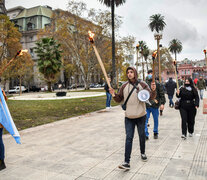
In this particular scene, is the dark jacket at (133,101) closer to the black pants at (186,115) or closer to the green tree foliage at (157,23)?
the black pants at (186,115)

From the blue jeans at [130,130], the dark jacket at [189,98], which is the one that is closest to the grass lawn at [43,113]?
the blue jeans at [130,130]

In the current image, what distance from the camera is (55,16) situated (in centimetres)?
3791

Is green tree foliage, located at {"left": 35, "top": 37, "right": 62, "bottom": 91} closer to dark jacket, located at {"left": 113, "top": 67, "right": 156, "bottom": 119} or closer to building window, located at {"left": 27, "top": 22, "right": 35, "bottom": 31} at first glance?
building window, located at {"left": 27, "top": 22, "right": 35, "bottom": 31}

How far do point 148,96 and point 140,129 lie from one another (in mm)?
655

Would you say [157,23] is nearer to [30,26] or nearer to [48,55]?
[48,55]

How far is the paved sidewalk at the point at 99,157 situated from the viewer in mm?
3814

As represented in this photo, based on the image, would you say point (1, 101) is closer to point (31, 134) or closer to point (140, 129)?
point (140, 129)

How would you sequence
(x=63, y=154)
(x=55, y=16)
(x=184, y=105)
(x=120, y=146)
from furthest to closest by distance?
1. (x=55, y=16)
2. (x=184, y=105)
3. (x=120, y=146)
4. (x=63, y=154)

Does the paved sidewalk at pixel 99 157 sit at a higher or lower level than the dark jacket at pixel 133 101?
lower

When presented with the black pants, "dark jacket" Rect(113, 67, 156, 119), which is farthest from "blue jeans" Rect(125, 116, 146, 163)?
the black pants

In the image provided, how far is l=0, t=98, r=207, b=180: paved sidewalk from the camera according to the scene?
3814 mm

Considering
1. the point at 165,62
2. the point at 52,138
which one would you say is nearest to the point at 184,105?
the point at 52,138

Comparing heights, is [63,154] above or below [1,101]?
below

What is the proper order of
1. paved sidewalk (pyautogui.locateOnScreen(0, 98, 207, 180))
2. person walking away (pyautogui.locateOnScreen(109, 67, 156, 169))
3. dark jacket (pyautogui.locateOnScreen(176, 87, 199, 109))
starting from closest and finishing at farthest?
paved sidewalk (pyautogui.locateOnScreen(0, 98, 207, 180)) → person walking away (pyautogui.locateOnScreen(109, 67, 156, 169)) → dark jacket (pyautogui.locateOnScreen(176, 87, 199, 109))
